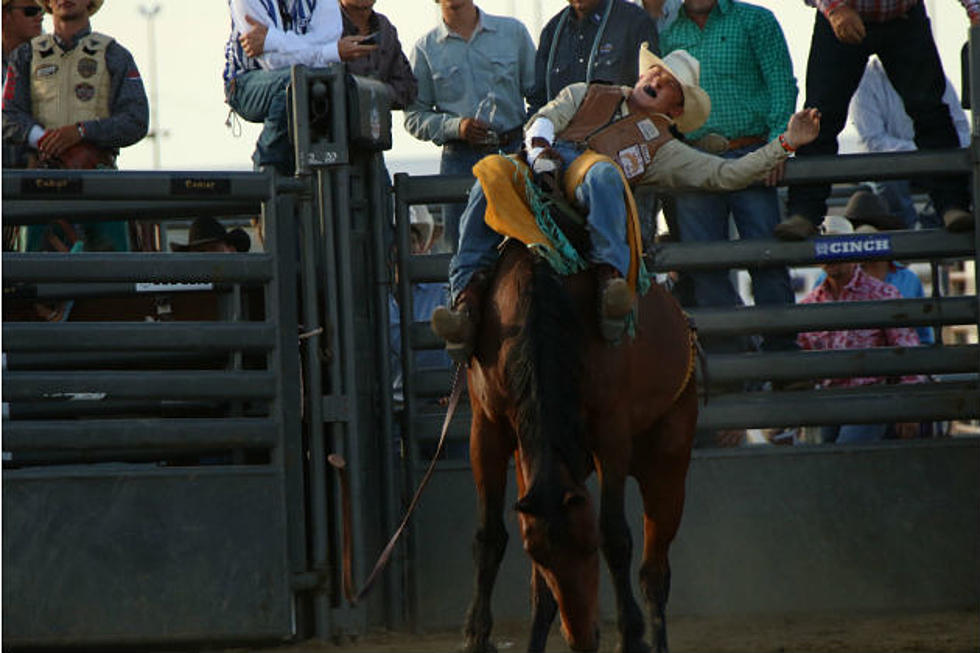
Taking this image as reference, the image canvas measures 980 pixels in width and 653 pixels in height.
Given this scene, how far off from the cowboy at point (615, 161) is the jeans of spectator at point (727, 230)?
0.33 meters

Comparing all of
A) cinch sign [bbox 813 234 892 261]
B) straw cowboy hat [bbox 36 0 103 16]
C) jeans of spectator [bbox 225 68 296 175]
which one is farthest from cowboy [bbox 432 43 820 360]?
straw cowboy hat [bbox 36 0 103 16]

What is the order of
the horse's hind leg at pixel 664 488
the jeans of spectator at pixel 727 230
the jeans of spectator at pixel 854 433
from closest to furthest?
1. the horse's hind leg at pixel 664 488
2. the jeans of spectator at pixel 727 230
3. the jeans of spectator at pixel 854 433

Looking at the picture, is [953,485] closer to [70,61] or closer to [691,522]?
[691,522]

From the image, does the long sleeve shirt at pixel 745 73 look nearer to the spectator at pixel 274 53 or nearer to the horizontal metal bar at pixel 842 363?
the horizontal metal bar at pixel 842 363

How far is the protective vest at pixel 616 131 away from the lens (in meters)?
6.68

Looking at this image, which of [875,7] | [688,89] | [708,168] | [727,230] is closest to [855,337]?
[727,230]

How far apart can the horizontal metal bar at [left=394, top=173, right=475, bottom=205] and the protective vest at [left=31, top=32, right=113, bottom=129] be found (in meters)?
1.90

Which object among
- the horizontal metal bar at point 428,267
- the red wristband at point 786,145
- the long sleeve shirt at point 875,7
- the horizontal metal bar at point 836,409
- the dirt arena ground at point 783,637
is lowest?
the dirt arena ground at point 783,637

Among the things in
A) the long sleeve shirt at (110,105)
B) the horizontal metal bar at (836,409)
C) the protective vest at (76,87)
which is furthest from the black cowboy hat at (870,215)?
the protective vest at (76,87)

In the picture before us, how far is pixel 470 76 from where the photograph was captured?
8805 mm

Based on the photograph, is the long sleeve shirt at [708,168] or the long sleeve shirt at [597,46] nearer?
the long sleeve shirt at [708,168]

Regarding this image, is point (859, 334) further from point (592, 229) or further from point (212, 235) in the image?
point (212, 235)

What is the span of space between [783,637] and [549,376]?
228cm

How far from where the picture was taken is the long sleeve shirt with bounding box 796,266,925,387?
8328 mm
